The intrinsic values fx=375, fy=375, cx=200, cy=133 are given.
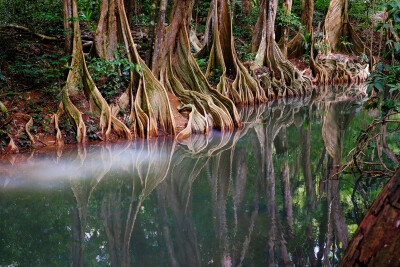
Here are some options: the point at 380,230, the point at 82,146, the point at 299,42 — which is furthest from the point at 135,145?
the point at 299,42

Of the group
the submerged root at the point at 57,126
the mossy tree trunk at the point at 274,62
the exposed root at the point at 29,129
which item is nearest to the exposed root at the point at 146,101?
the submerged root at the point at 57,126

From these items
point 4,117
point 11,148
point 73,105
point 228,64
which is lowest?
point 11,148

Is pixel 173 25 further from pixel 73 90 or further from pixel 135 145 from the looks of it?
pixel 135 145

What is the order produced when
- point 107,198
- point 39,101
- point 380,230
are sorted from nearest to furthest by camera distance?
point 380,230 < point 107,198 < point 39,101

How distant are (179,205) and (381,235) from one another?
302 cm

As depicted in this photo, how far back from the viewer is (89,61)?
30.9ft

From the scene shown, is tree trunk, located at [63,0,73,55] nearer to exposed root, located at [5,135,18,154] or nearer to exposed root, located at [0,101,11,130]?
exposed root, located at [0,101,11,130]

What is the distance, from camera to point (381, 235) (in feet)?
4.79

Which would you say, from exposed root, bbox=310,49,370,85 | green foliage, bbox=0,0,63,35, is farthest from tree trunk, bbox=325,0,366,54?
green foliage, bbox=0,0,63,35

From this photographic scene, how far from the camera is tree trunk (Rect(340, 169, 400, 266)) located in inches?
55.6

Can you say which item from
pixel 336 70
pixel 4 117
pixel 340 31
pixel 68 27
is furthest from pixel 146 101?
pixel 340 31

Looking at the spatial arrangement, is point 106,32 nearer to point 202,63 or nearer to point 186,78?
point 186,78

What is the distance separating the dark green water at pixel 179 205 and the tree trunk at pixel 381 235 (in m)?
1.54

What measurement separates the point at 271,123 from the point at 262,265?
678 cm
